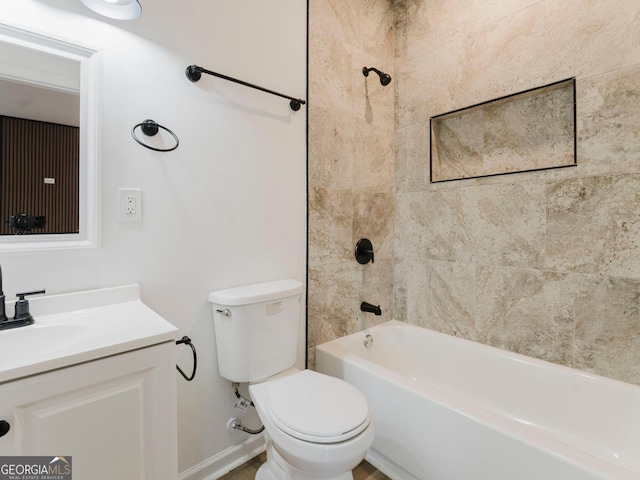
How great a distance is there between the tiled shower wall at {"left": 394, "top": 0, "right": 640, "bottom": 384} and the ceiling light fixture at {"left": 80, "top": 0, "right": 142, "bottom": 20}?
170cm

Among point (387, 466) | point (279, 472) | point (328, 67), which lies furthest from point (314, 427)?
point (328, 67)

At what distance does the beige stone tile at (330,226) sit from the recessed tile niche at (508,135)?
0.64 meters

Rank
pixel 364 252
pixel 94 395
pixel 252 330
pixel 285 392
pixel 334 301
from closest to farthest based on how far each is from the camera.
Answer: pixel 94 395 < pixel 285 392 < pixel 252 330 < pixel 334 301 < pixel 364 252

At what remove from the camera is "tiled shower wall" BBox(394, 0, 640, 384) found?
1.44 meters

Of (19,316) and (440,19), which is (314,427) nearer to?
(19,316)

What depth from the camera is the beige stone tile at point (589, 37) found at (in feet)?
4.60

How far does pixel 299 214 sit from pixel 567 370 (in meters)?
1.59

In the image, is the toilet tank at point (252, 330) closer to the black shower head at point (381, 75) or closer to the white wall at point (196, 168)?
the white wall at point (196, 168)

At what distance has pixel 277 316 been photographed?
1.53m

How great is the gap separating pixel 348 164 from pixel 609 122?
1297mm

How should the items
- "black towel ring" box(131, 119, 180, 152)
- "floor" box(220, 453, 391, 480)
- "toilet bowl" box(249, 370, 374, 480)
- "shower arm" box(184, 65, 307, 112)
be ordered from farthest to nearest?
1. "floor" box(220, 453, 391, 480)
2. "shower arm" box(184, 65, 307, 112)
3. "black towel ring" box(131, 119, 180, 152)
4. "toilet bowl" box(249, 370, 374, 480)

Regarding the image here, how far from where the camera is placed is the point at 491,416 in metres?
1.24

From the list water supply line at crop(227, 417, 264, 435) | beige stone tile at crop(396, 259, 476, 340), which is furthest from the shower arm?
water supply line at crop(227, 417, 264, 435)

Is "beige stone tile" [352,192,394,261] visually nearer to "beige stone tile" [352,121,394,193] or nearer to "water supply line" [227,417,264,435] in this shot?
"beige stone tile" [352,121,394,193]
